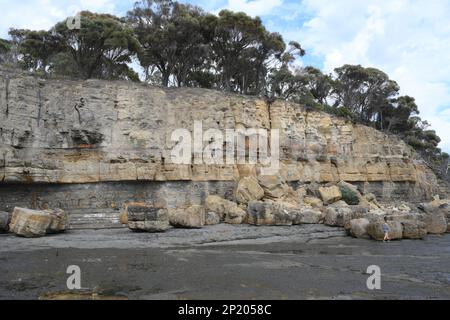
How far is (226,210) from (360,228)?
8270mm

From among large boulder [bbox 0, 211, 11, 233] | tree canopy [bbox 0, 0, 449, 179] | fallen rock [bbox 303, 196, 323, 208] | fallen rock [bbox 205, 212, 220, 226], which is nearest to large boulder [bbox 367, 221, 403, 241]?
fallen rock [bbox 303, 196, 323, 208]

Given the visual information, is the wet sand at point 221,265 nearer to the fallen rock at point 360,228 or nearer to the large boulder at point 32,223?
the large boulder at point 32,223

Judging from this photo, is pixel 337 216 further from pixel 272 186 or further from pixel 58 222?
pixel 58 222

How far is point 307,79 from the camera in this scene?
4441cm

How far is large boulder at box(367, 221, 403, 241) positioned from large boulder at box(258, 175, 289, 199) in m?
7.30

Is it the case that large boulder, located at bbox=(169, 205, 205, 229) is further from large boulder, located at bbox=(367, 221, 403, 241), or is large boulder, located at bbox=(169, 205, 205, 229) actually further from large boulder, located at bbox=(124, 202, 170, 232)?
large boulder, located at bbox=(367, 221, 403, 241)

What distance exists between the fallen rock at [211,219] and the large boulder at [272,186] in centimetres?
470

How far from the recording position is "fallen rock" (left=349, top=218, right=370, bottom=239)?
22656 millimetres

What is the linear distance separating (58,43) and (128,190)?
54.3ft

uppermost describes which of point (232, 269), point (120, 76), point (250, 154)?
point (120, 76)

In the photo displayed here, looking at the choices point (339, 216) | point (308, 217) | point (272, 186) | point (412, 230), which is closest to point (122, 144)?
point (272, 186)
